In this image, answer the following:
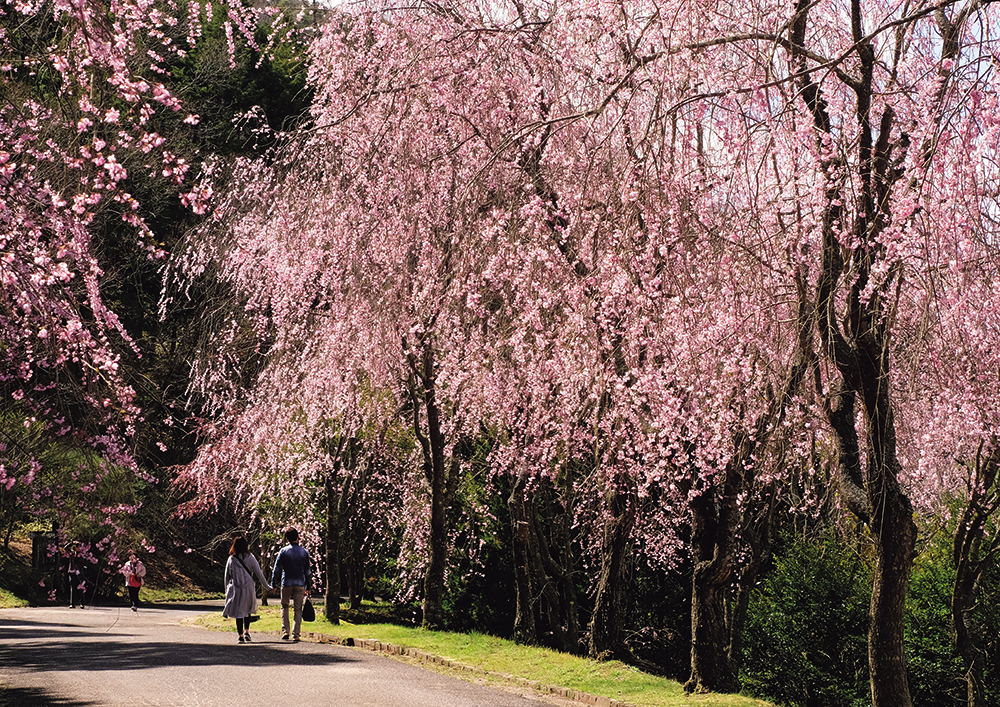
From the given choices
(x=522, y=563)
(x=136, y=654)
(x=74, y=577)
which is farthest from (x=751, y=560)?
(x=74, y=577)

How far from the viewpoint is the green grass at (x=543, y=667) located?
11969mm

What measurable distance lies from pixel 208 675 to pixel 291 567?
4704 mm

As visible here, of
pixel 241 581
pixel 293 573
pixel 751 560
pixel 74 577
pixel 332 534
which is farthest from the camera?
pixel 74 577

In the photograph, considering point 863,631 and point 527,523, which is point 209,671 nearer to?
point 527,523

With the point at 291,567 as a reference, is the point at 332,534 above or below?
above

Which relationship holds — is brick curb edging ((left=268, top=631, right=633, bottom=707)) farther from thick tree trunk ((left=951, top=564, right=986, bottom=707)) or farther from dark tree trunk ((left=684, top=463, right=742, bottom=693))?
thick tree trunk ((left=951, top=564, right=986, bottom=707))

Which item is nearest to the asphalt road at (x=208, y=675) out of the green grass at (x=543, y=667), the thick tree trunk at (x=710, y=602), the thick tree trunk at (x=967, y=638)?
the green grass at (x=543, y=667)

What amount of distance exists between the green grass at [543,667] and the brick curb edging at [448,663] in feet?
0.28

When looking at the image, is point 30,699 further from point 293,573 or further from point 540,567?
point 540,567

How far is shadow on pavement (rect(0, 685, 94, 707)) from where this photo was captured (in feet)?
35.9

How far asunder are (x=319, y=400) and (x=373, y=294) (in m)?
4.62

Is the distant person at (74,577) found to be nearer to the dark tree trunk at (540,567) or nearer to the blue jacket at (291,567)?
the blue jacket at (291,567)

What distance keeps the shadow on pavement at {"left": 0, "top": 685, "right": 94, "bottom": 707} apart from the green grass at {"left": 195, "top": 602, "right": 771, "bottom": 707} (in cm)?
517

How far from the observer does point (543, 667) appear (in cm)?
1427
